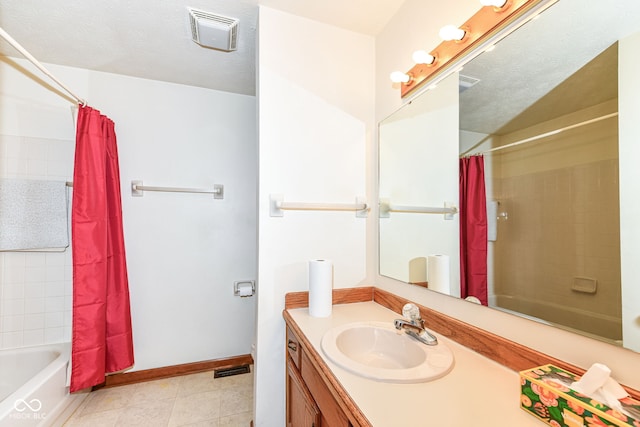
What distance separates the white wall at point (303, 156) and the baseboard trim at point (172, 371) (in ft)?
3.50

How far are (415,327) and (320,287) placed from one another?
452 mm

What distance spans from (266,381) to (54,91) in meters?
2.46

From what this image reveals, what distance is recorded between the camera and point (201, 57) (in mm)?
1842

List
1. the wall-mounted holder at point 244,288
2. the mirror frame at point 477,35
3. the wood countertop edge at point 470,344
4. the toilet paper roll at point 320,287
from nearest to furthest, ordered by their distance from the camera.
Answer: the wood countertop edge at point 470,344 < the mirror frame at point 477,35 < the toilet paper roll at point 320,287 < the wall-mounted holder at point 244,288

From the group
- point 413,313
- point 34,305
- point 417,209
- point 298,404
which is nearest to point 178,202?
point 34,305

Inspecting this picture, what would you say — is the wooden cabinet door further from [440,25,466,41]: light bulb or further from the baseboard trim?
[440,25,466,41]: light bulb

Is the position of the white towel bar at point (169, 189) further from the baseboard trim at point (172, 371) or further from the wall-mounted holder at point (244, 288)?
the baseboard trim at point (172, 371)

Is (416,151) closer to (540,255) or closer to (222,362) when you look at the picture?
(540,255)

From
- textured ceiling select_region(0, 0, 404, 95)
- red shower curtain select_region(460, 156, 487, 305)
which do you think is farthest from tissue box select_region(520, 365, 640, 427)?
textured ceiling select_region(0, 0, 404, 95)

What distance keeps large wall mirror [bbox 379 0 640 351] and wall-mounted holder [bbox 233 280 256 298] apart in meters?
1.57

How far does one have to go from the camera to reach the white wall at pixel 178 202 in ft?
6.60

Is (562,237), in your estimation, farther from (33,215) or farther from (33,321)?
(33,321)

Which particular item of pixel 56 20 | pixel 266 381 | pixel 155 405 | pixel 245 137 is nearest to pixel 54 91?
pixel 56 20

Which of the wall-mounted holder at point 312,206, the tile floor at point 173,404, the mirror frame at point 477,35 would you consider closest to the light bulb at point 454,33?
the mirror frame at point 477,35
